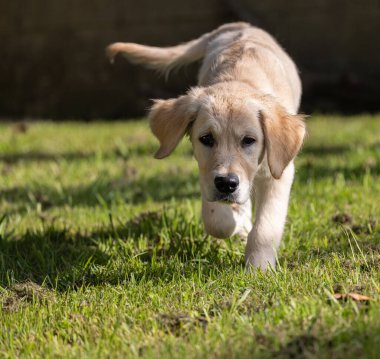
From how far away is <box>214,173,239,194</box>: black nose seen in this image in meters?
3.44

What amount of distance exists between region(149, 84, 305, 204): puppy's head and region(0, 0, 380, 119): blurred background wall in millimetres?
5376

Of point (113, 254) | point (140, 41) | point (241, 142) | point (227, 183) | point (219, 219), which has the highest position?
point (241, 142)

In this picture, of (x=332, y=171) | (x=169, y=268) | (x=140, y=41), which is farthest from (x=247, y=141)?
(x=140, y=41)

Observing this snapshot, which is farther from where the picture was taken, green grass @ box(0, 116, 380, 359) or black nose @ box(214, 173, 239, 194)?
black nose @ box(214, 173, 239, 194)

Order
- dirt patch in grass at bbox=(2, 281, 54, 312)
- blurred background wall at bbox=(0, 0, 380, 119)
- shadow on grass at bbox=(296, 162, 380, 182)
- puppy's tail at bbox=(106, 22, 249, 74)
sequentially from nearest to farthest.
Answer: dirt patch in grass at bbox=(2, 281, 54, 312) < puppy's tail at bbox=(106, 22, 249, 74) < shadow on grass at bbox=(296, 162, 380, 182) < blurred background wall at bbox=(0, 0, 380, 119)

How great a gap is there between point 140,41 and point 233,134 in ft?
19.6

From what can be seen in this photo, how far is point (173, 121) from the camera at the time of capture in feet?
12.4

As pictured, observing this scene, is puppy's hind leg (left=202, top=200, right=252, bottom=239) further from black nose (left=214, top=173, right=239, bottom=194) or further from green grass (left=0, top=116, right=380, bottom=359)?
black nose (left=214, top=173, right=239, bottom=194)

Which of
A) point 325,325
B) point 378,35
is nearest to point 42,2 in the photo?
point 378,35

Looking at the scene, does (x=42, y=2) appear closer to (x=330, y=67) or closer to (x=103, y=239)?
(x=330, y=67)

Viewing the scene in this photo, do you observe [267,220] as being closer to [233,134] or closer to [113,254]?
[233,134]

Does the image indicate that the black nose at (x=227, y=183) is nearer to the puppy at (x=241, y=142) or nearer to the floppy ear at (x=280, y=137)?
the puppy at (x=241, y=142)

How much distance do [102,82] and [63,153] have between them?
9.95 ft

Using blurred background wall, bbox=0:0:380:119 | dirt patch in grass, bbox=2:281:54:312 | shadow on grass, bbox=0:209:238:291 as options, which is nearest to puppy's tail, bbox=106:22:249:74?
shadow on grass, bbox=0:209:238:291
